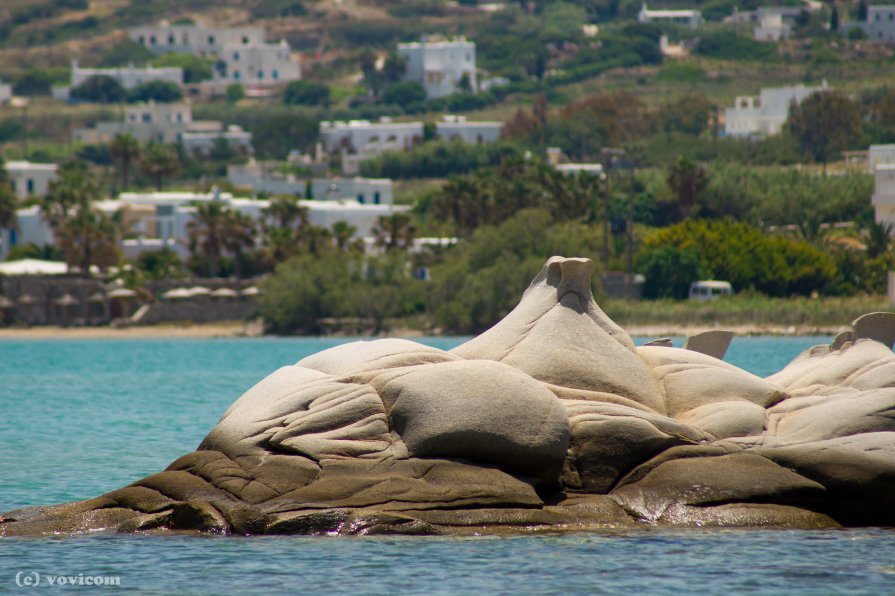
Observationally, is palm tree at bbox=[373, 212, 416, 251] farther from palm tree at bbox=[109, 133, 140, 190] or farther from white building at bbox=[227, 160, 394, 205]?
palm tree at bbox=[109, 133, 140, 190]

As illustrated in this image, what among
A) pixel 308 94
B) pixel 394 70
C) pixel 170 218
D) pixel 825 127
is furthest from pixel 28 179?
pixel 308 94

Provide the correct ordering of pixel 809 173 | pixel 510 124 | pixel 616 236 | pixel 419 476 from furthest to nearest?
pixel 510 124 < pixel 809 173 < pixel 616 236 < pixel 419 476

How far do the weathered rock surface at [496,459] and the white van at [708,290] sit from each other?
62679mm

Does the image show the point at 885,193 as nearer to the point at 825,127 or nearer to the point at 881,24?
the point at 825,127

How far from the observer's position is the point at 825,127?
132000 mm

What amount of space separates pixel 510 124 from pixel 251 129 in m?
37.0

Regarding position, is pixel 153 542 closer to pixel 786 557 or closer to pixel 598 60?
pixel 786 557

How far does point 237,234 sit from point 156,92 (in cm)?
10650

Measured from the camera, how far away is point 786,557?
1862 cm

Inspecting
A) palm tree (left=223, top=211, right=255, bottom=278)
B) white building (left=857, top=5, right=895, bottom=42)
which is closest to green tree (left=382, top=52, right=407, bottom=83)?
white building (left=857, top=5, right=895, bottom=42)

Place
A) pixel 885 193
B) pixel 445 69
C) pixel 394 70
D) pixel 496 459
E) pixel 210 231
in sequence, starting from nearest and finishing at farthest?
pixel 496 459 < pixel 885 193 < pixel 210 231 < pixel 445 69 < pixel 394 70

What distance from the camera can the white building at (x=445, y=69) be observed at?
18525 cm

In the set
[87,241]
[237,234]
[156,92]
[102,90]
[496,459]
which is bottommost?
[87,241]

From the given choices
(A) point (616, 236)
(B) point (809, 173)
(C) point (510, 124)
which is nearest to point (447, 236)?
(A) point (616, 236)
